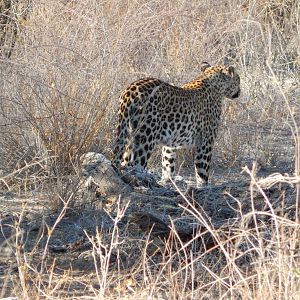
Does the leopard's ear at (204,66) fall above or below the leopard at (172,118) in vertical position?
above

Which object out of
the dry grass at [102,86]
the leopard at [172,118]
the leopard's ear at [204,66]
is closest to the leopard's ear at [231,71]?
the leopard at [172,118]

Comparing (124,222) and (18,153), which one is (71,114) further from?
(124,222)

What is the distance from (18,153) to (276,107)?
10.6 ft

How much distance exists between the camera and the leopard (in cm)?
855

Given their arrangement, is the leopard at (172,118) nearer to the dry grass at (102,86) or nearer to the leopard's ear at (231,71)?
the leopard's ear at (231,71)

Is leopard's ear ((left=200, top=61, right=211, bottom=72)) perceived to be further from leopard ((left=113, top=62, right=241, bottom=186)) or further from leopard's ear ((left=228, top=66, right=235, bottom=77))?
leopard's ear ((left=228, top=66, right=235, bottom=77))

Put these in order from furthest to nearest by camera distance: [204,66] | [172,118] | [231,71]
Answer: [231,71], [204,66], [172,118]

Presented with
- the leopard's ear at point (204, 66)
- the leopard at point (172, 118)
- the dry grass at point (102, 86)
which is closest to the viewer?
the dry grass at point (102, 86)

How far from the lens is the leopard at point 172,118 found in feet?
28.0

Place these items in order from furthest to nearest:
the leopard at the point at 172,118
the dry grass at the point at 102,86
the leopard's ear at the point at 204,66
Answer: the leopard's ear at the point at 204,66 < the leopard at the point at 172,118 < the dry grass at the point at 102,86

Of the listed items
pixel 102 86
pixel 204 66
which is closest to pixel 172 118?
pixel 102 86

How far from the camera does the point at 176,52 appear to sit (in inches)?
403

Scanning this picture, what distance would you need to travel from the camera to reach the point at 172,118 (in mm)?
9062

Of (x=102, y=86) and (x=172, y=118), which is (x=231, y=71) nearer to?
(x=172, y=118)
